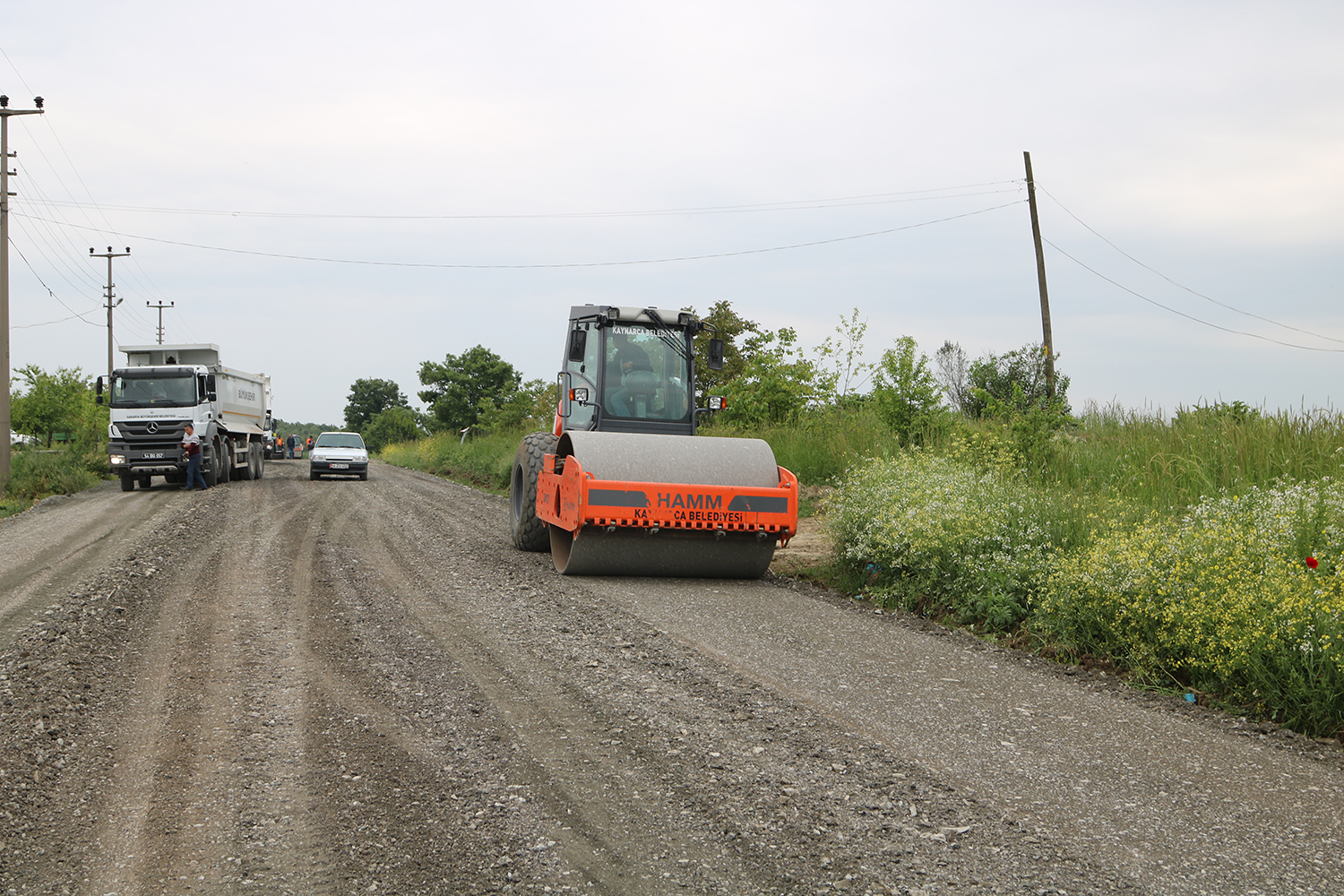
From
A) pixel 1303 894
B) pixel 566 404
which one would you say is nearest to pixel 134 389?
pixel 566 404

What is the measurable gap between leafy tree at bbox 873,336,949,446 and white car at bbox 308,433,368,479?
19.5 m

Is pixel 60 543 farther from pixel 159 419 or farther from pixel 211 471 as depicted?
pixel 211 471

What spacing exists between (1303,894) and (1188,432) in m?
9.11

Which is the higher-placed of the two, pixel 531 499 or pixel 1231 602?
pixel 531 499

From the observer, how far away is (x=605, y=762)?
450 cm

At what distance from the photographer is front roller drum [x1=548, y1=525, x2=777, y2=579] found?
9.52 meters

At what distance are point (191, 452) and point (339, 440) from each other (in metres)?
8.28

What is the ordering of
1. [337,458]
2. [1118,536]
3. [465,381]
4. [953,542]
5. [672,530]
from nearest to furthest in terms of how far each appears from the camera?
[1118,536]
[953,542]
[672,530]
[337,458]
[465,381]

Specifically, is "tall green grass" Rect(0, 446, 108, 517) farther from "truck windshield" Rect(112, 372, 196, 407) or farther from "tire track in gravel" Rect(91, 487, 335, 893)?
"tire track in gravel" Rect(91, 487, 335, 893)

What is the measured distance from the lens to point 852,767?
4445 millimetres

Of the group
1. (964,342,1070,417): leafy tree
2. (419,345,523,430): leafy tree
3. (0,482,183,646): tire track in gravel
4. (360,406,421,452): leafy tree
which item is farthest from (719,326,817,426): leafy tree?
(360,406,421,452): leafy tree

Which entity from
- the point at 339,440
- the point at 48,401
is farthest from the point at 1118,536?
the point at 48,401

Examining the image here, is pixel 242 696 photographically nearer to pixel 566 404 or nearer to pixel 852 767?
pixel 852 767

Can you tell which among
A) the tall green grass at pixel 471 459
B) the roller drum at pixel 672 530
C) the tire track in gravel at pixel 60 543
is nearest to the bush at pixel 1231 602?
the roller drum at pixel 672 530
